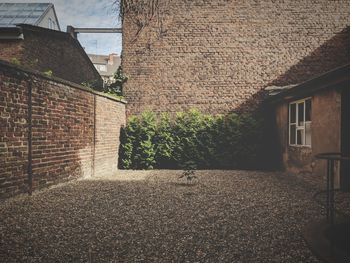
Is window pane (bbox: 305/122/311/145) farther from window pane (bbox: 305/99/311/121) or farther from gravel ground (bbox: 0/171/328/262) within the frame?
gravel ground (bbox: 0/171/328/262)

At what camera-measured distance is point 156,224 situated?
13.2 feet

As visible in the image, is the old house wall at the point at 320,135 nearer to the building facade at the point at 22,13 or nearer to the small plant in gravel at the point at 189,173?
the small plant in gravel at the point at 189,173

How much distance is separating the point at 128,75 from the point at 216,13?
4887 mm

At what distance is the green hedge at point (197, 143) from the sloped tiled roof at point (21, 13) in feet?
36.2

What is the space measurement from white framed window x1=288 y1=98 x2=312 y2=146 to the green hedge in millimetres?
1684

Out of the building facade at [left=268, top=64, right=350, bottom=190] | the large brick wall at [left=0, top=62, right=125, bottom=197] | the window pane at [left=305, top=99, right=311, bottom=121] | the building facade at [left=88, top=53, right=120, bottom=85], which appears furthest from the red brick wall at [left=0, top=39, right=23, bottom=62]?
the building facade at [left=88, top=53, right=120, bottom=85]

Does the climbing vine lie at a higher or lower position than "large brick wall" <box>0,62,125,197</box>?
higher

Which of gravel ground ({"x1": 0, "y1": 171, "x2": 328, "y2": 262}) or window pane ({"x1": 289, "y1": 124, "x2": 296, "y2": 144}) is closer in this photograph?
gravel ground ({"x1": 0, "y1": 171, "x2": 328, "y2": 262})

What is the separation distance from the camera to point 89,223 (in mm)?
4004

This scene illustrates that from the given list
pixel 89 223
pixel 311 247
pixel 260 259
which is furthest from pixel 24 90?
pixel 311 247

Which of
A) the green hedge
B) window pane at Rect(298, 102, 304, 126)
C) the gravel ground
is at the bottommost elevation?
the gravel ground

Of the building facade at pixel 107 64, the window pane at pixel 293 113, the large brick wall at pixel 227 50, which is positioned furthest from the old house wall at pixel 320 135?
the building facade at pixel 107 64

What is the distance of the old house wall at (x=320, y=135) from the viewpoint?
6.59 meters

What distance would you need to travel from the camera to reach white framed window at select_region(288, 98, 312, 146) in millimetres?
8334
